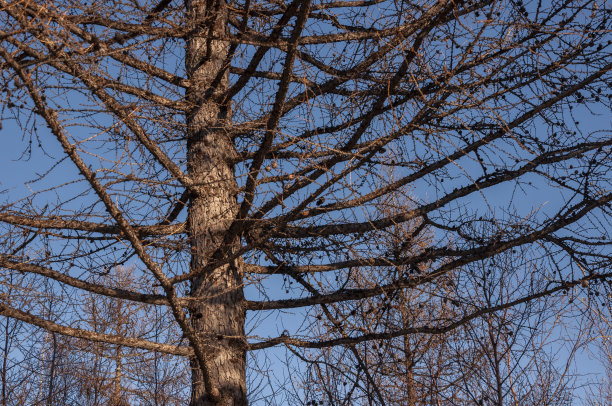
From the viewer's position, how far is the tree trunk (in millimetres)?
4344

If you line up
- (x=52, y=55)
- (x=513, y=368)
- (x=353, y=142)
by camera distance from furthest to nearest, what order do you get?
1. (x=513, y=368)
2. (x=353, y=142)
3. (x=52, y=55)

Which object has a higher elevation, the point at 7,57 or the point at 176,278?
the point at 7,57

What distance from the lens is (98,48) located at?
4.12 m

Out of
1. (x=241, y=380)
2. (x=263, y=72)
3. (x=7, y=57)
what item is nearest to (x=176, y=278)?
(x=241, y=380)

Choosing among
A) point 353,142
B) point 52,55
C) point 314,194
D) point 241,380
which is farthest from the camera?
point 241,380

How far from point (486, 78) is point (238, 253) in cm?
223

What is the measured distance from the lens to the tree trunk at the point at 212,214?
4.34m

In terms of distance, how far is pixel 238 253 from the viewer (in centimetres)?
398

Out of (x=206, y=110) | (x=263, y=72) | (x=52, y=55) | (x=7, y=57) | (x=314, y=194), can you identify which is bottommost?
(x=314, y=194)

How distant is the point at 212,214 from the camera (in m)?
4.95

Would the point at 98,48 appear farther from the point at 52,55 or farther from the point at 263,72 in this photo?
the point at 263,72

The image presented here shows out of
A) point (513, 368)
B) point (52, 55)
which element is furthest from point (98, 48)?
point (513, 368)

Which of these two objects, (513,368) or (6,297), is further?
(513,368)

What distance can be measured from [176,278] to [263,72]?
8.57ft
